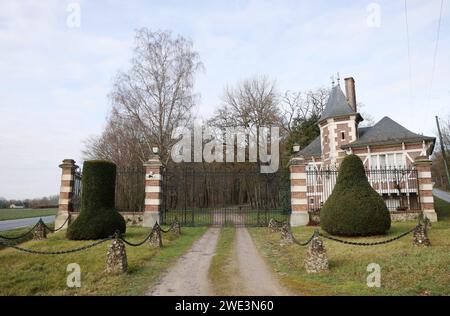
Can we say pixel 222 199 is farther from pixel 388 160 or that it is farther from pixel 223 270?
pixel 223 270

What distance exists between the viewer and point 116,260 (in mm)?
7008

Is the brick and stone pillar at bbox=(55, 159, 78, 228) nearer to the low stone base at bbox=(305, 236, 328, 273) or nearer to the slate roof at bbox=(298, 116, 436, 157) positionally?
the low stone base at bbox=(305, 236, 328, 273)

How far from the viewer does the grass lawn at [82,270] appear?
6.04 m

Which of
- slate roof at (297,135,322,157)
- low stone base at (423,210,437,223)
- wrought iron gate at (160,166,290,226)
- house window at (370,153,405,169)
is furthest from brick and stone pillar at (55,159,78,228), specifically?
slate roof at (297,135,322,157)

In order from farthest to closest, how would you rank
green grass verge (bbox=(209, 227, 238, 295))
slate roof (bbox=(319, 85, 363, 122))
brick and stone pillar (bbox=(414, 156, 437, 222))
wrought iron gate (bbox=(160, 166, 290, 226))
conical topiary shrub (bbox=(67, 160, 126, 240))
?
slate roof (bbox=(319, 85, 363, 122)) < wrought iron gate (bbox=(160, 166, 290, 226)) < brick and stone pillar (bbox=(414, 156, 437, 222)) < conical topiary shrub (bbox=(67, 160, 126, 240)) < green grass verge (bbox=(209, 227, 238, 295))

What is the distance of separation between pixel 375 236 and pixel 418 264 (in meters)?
4.17

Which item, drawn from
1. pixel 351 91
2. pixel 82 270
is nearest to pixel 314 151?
pixel 351 91

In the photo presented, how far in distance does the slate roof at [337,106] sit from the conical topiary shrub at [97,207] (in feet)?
65.5

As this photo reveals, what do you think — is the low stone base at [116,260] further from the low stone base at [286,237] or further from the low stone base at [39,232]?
the low stone base at [39,232]

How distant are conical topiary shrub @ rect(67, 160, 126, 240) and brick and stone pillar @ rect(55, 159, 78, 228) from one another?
15.5 feet

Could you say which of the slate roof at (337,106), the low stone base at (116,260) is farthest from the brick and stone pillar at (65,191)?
the slate roof at (337,106)

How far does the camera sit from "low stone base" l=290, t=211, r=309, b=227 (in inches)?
598

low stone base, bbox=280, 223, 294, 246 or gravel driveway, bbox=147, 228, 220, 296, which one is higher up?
low stone base, bbox=280, 223, 294, 246
